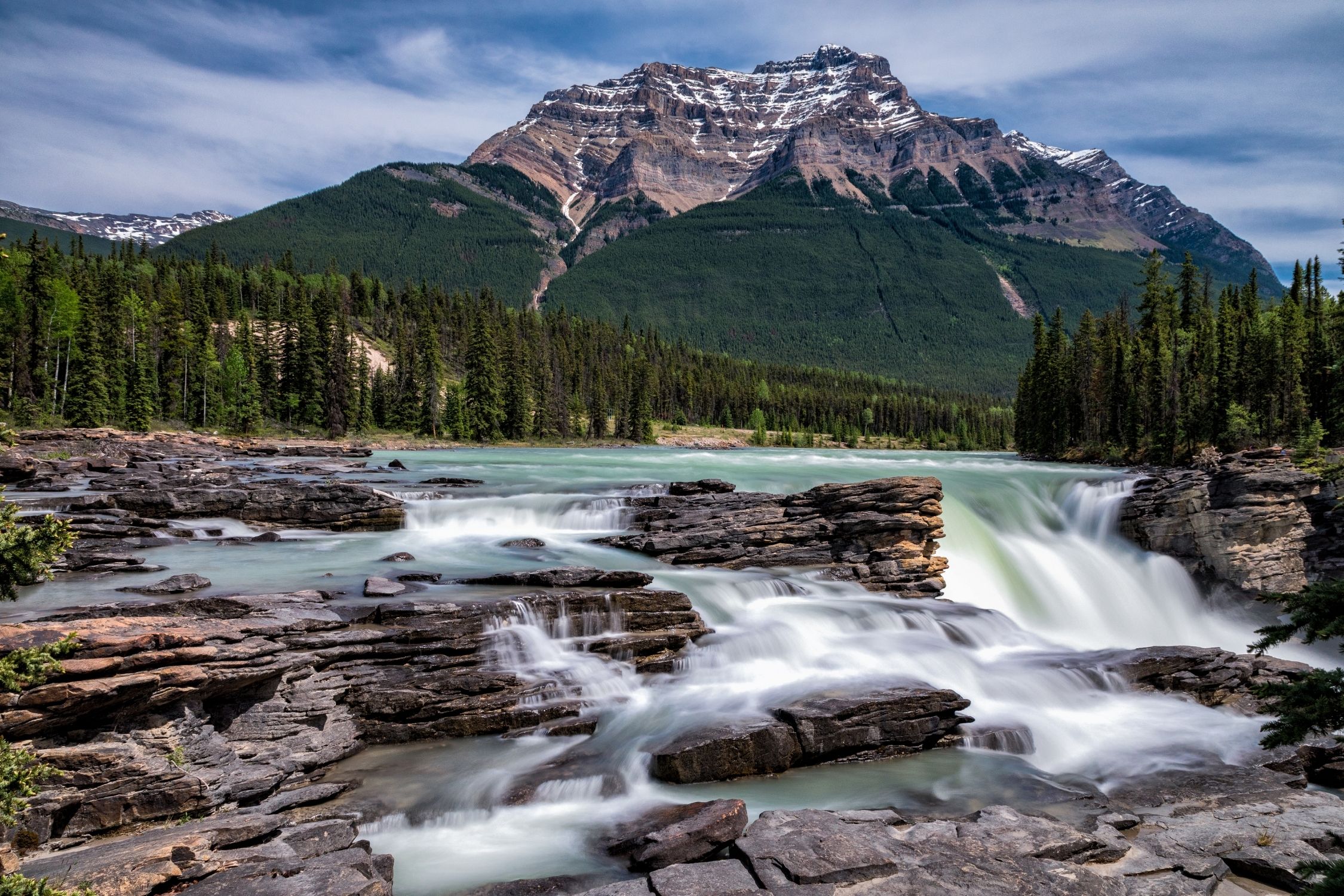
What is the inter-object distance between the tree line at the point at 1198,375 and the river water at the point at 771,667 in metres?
30.4

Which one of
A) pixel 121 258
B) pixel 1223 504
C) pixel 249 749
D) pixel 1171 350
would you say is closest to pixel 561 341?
pixel 121 258

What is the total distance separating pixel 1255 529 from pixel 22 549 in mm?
36933

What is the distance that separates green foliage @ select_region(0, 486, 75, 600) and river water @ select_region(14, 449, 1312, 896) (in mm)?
5151

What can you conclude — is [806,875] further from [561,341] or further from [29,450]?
[561,341]

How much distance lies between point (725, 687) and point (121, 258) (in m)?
174

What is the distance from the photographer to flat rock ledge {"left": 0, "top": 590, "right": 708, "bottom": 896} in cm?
716

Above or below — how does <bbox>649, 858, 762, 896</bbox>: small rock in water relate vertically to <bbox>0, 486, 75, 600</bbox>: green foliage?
below

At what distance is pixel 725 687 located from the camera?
1402cm

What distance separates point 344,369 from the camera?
8462 cm

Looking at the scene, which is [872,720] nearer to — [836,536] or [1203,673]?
[1203,673]

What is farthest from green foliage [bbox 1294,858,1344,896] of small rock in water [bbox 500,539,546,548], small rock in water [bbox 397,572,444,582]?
small rock in water [bbox 500,539,546,548]

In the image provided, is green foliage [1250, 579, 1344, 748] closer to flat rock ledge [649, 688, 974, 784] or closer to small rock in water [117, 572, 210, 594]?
flat rock ledge [649, 688, 974, 784]

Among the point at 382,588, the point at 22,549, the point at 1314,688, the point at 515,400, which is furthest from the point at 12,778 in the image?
the point at 515,400

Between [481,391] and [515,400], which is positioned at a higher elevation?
[481,391]
